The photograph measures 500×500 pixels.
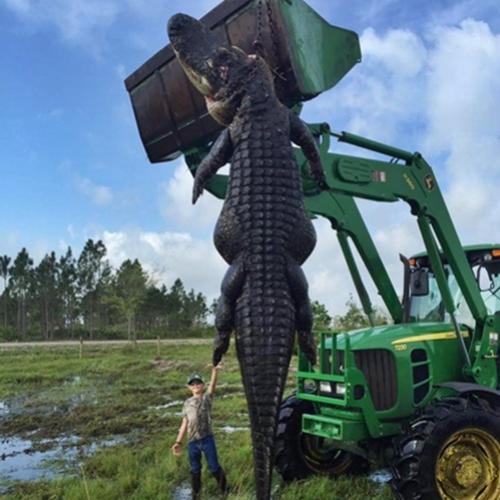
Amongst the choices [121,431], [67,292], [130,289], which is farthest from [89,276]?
[121,431]

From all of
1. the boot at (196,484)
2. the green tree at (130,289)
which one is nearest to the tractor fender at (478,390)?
the boot at (196,484)

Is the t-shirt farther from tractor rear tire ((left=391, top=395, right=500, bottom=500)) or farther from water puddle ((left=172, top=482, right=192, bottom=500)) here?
tractor rear tire ((left=391, top=395, right=500, bottom=500))

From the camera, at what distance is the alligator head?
254 centimetres

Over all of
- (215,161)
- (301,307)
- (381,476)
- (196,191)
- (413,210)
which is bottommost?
(381,476)

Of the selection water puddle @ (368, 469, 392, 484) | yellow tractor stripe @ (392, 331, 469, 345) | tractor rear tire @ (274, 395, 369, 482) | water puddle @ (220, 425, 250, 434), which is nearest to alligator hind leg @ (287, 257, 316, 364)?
yellow tractor stripe @ (392, 331, 469, 345)

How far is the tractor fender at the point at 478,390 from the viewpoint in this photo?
16.8 ft

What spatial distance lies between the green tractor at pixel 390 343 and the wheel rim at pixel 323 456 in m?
0.01

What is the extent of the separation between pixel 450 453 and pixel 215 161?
3605 mm

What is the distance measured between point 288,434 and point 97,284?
155 feet

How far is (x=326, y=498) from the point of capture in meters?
5.49

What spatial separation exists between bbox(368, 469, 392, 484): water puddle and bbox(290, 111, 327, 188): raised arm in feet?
14.5

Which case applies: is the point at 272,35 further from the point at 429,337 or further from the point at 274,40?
the point at 429,337

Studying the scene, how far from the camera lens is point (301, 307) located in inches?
88.5

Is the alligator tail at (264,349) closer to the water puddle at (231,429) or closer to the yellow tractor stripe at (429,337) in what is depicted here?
the yellow tractor stripe at (429,337)
